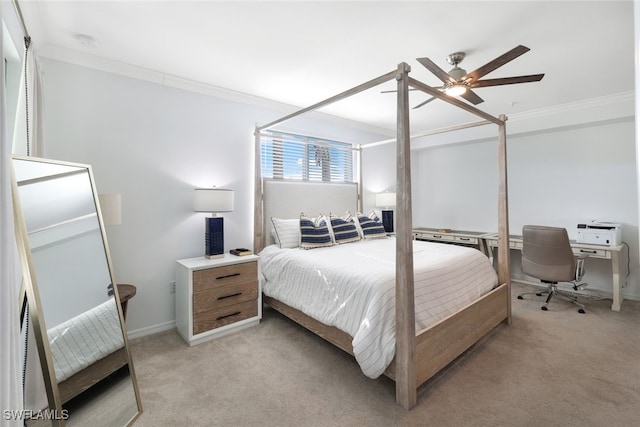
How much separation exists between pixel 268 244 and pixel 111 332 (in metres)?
1.98

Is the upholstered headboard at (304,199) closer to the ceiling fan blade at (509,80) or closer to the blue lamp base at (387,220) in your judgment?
the blue lamp base at (387,220)

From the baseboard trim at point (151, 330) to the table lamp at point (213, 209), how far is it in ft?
2.59

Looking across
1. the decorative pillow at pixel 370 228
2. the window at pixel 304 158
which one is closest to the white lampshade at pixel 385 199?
the window at pixel 304 158

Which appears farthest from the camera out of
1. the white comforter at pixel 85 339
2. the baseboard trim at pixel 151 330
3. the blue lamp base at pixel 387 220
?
the blue lamp base at pixel 387 220

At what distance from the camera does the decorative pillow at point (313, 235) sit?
129 inches

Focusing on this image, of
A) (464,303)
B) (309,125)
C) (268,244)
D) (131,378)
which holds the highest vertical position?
(309,125)

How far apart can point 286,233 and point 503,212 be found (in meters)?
2.31

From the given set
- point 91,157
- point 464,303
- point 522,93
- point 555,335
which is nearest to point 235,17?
point 91,157

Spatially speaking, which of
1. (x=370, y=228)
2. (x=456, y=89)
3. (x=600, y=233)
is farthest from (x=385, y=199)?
(x=600, y=233)

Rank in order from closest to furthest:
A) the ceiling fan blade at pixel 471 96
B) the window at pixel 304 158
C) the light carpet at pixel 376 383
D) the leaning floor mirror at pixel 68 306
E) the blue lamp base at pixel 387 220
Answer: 1. the leaning floor mirror at pixel 68 306
2. the light carpet at pixel 376 383
3. the ceiling fan blade at pixel 471 96
4. the window at pixel 304 158
5. the blue lamp base at pixel 387 220

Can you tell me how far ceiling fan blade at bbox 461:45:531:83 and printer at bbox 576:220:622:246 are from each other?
2.74m

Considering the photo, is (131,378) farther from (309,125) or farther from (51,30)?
(309,125)

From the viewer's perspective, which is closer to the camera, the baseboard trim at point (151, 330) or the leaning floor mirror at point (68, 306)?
the leaning floor mirror at point (68, 306)

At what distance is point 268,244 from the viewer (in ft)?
11.7
